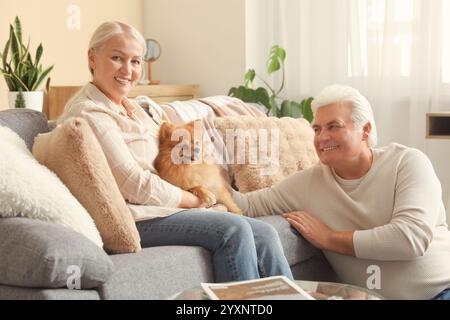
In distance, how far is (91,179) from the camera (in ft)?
6.66

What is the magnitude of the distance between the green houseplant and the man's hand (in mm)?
1895

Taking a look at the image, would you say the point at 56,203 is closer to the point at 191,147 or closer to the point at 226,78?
the point at 191,147

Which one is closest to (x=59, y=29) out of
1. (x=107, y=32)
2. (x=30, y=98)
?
(x=30, y=98)

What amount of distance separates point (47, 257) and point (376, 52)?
10.2 ft

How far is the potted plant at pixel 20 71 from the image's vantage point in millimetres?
3838

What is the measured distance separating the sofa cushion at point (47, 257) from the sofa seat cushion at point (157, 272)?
8cm

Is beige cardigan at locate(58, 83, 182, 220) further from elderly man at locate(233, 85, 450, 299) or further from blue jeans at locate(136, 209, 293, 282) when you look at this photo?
elderly man at locate(233, 85, 450, 299)

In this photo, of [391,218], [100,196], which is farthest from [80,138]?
[391,218]

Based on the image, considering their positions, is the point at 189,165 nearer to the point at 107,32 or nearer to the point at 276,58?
the point at 107,32

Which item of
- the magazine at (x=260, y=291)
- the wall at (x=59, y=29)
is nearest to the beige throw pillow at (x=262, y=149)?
the magazine at (x=260, y=291)

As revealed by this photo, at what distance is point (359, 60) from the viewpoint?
14.6 ft

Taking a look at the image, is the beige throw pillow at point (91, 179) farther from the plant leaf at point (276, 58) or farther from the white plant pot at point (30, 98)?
the plant leaf at point (276, 58)

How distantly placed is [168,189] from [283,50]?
2360 millimetres

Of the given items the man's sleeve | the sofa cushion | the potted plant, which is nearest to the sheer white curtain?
the potted plant
